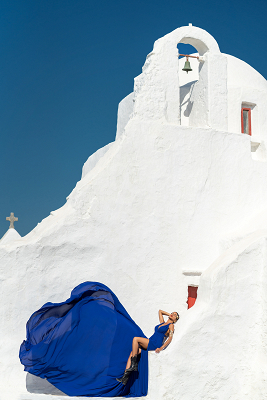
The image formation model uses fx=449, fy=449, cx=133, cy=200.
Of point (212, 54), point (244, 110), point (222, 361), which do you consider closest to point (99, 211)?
point (222, 361)

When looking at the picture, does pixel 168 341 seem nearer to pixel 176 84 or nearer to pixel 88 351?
pixel 88 351

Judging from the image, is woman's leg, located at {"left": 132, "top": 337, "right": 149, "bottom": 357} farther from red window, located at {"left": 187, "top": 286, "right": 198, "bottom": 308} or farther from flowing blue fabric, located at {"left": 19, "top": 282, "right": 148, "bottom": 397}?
red window, located at {"left": 187, "top": 286, "right": 198, "bottom": 308}

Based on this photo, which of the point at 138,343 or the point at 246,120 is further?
the point at 246,120

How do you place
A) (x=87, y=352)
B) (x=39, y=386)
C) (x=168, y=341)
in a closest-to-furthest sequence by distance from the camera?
(x=168, y=341), (x=87, y=352), (x=39, y=386)

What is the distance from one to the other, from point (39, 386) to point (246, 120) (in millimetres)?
7184

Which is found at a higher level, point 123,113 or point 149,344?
point 123,113

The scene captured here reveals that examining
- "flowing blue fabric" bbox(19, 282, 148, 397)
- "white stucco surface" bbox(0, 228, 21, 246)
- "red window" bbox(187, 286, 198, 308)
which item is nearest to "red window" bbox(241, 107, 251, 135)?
"red window" bbox(187, 286, 198, 308)

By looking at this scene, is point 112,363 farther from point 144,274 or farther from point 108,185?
point 108,185

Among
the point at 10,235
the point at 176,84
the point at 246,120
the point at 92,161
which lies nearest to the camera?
the point at 176,84

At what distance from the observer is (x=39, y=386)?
684cm

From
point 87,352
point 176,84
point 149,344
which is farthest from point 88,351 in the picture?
point 176,84

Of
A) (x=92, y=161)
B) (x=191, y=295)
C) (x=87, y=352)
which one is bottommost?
(x=87, y=352)

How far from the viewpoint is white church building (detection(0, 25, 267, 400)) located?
6.20 metres

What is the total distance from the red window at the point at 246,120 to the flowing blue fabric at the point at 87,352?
18.7 feet
